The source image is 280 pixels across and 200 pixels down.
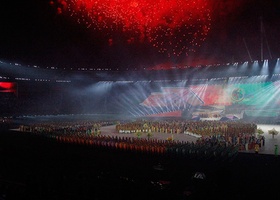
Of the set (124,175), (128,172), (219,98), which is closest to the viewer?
(124,175)

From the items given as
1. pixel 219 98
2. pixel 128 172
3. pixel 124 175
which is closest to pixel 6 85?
pixel 219 98

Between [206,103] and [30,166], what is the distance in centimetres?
2704

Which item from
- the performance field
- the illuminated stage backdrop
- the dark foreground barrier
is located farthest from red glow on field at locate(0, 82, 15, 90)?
the dark foreground barrier

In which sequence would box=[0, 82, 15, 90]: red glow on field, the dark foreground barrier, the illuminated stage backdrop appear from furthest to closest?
1. box=[0, 82, 15, 90]: red glow on field
2. the illuminated stage backdrop
3. the dark foreground barrier

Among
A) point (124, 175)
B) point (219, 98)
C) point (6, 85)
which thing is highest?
point (6, 85)

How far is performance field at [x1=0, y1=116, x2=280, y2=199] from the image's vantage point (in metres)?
7.77

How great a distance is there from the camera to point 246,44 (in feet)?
98.3

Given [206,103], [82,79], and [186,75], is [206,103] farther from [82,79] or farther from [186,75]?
[82,79]

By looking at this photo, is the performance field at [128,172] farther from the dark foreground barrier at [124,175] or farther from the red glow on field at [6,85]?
the red glow on field at [6,85]

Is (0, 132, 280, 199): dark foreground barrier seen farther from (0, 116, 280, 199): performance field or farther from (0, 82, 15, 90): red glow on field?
(0, 82, 15, 90): red glow on field

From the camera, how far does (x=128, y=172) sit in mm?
11844

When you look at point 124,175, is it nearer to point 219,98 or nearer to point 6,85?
point 219,98

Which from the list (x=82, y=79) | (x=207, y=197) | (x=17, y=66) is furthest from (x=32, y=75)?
(x=207, y=197)

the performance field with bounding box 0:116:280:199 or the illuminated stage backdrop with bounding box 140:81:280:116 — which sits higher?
the illuminated stage backdrop with bounding box 140:81:280:116
